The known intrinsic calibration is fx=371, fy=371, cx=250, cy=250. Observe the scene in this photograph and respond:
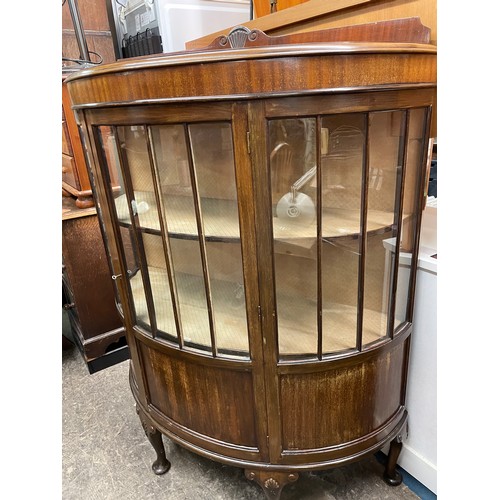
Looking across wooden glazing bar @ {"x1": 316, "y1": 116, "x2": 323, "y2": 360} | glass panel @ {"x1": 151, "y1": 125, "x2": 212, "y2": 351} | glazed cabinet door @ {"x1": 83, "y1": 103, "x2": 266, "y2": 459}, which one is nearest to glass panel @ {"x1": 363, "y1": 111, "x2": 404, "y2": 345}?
wooden glazing bar @ {"x1": 316, "y1": 116, "x2": 323, "y2": 360}

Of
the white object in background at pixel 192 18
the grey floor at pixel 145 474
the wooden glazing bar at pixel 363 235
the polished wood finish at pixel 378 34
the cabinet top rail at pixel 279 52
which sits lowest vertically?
the grey floor at pixel 145 474

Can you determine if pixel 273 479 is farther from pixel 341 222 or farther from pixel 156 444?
pixel 341 222

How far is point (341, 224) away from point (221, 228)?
261 mm

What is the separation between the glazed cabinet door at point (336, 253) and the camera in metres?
0.71

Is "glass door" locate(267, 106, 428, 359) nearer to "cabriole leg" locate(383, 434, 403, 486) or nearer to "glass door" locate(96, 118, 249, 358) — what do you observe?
"glass door" locate(96, 118, 249, 358)

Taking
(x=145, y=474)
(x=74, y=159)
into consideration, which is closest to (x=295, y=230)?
(x=145, y=474)

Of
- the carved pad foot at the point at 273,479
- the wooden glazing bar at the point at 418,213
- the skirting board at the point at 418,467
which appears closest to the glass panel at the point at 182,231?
the carved pad foot at the point at 273,479

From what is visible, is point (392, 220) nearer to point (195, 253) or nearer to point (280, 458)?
point (195, 253)

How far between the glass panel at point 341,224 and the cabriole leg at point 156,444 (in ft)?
2.20

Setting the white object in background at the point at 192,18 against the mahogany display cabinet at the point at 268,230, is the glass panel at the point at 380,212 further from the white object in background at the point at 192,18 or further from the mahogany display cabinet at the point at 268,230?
the white object in background at the point at 192,18

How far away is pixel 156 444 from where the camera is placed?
124cm
